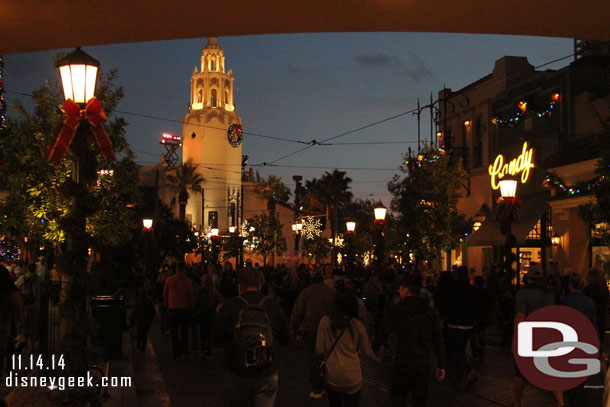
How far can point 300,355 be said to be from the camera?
17.2 metres

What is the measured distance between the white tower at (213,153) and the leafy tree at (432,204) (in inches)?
1999

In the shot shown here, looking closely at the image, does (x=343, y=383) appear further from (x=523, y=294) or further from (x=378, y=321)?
(x=378, y=321)

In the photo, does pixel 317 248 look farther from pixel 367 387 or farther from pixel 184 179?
pixel 367 387

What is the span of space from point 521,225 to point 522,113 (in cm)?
455

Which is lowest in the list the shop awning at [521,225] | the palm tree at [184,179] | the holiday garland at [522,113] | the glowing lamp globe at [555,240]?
the glowing lamp globe at [555,240]

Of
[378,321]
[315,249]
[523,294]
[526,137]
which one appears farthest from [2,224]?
[315,249]

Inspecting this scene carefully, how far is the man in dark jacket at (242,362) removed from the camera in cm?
678

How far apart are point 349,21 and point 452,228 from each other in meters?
27.5

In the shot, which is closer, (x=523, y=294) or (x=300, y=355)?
(x=523, y=294)

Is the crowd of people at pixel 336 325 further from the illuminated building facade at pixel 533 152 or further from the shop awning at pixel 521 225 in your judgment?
the shop awning at pixel 521 225

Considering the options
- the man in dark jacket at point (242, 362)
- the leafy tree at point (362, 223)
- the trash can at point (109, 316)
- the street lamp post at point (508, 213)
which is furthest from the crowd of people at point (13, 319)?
the leafy tree at point (362, 223)

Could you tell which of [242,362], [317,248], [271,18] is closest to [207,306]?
[242,362]

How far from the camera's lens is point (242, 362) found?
6707 mm

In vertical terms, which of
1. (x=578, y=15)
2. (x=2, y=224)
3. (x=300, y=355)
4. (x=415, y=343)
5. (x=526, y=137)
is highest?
(x=526, y=137)
